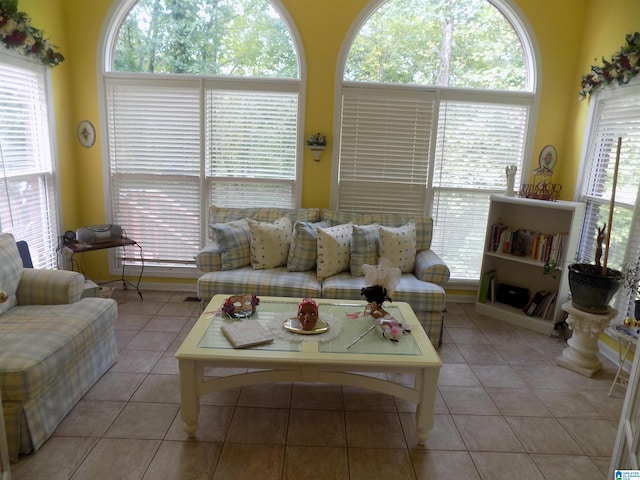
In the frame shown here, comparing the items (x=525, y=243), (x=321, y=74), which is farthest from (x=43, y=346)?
(x=525, y=243)

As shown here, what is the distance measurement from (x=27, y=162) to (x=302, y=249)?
2.34m

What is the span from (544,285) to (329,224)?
83.4 inches

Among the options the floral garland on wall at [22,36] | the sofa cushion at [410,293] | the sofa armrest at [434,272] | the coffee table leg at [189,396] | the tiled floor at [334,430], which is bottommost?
the tiled floor at [334,430]

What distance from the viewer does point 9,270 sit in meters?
2.72

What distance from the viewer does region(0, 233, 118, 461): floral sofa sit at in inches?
82.0

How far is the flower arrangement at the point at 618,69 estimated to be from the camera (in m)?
3.20

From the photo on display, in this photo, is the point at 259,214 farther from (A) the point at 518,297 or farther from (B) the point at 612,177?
(B) the point at 612,177

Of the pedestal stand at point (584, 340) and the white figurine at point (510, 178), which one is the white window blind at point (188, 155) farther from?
the pedestal stand at point (584, 340)

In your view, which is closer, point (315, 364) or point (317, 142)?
point (315, 364)

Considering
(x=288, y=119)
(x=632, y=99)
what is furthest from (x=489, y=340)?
(x=288, y=119)

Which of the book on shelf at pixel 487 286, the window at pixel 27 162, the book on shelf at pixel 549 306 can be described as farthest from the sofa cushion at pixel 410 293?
the window at pixel 27 162

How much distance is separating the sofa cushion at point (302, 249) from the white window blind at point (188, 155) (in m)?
0.75

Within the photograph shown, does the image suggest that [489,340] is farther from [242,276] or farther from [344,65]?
[344,65]

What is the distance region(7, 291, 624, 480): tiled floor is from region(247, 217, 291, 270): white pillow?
954 mm
